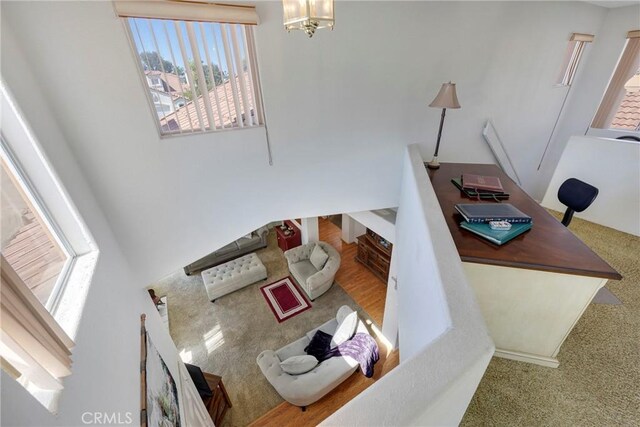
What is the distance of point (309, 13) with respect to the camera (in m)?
1.30

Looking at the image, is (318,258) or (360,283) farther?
(360,283)

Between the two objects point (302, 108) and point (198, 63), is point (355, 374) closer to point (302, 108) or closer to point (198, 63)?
point (302, 108)

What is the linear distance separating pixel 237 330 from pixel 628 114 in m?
7.41

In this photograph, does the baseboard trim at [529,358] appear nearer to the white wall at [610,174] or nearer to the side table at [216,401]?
the white wall at [610,174]

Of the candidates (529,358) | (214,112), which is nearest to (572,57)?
(529,358)

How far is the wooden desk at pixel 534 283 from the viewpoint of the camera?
1372mm

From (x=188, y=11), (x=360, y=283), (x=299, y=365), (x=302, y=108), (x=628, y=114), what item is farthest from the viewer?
(x=360, y=283)

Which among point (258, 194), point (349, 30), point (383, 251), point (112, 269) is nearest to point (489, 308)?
point (258, 194)

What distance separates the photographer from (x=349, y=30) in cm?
250

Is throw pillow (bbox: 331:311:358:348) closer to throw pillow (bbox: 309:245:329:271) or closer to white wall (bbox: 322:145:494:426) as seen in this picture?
throw pillow (bbox: 309:245:329:271)

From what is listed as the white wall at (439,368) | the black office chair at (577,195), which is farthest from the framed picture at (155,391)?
the black office chair at (577,195)

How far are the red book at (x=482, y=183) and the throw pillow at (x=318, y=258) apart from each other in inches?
147

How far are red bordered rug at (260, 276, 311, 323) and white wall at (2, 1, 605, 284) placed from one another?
9.03ft

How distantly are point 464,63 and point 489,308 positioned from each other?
9.26ft
